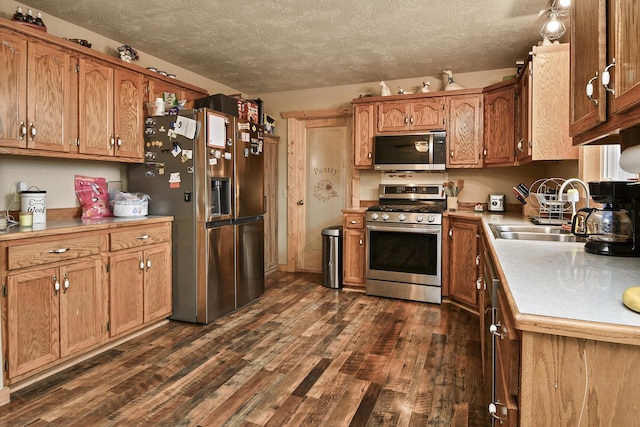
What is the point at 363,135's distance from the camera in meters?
4.38

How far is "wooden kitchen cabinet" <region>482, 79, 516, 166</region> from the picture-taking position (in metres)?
3.62

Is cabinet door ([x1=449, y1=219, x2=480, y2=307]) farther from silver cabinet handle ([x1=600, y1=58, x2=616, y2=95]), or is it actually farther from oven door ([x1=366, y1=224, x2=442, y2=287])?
silver cabinet handle ([x1=600, y1=58, x2=616, y2=95])

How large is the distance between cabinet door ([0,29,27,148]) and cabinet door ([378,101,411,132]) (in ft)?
10.6

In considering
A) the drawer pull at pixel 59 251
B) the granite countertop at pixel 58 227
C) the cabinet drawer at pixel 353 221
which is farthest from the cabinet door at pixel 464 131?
the drawer pull at pixel 59 251

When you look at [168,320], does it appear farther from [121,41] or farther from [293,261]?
[121,41]

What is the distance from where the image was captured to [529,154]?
2.88 m

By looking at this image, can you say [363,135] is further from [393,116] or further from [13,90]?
[13,90]

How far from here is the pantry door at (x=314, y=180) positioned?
494 centimetres

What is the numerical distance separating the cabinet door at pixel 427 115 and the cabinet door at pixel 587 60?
256 cm

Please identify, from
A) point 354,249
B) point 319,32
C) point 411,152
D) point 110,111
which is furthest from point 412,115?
point 110,111

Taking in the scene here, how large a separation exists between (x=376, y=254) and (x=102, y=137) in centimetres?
280

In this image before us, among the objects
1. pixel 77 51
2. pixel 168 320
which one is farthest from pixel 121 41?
pixel 168 320

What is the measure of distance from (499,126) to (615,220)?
244 cm

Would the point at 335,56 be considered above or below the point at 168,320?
above
